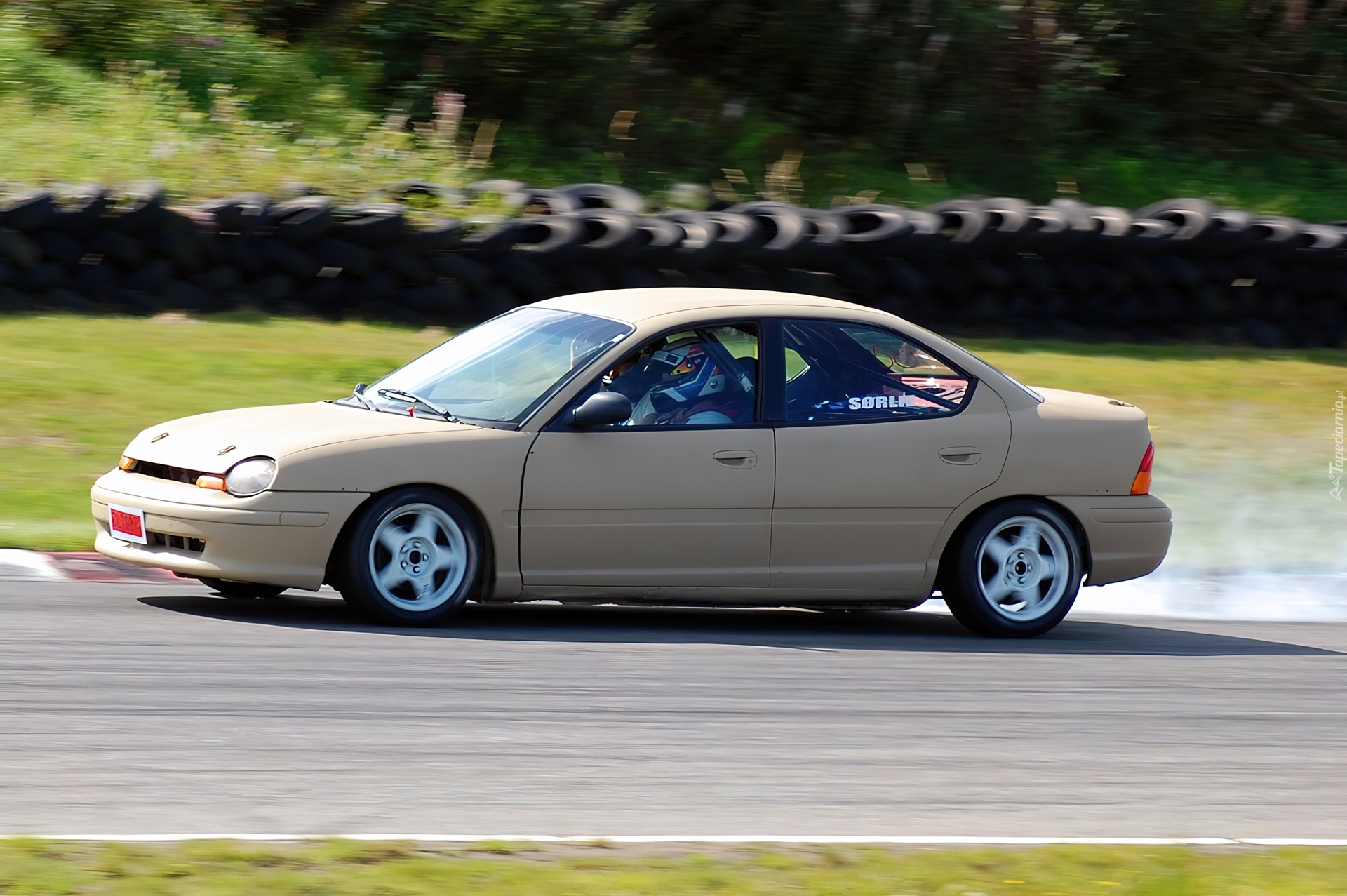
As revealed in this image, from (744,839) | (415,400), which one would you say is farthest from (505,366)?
(744,839)

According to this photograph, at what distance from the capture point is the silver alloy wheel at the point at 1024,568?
26.3 ft

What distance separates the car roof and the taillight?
1.45 m

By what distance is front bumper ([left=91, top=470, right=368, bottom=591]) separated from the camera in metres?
6.91

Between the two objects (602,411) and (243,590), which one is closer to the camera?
(602,411)

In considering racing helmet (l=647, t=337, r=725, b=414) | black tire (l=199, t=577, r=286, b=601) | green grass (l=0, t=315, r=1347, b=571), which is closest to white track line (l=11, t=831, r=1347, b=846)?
racing helmet (l=647, t=337, r=725, b=414)

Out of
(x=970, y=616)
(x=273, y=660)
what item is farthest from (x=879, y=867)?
(x=970, y=616)

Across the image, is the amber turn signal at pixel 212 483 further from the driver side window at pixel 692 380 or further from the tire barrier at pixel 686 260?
the tire barrier at pixel 686 260

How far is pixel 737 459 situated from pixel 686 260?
7286 millimetres

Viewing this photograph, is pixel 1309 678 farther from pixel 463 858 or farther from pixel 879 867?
pixel 463 858

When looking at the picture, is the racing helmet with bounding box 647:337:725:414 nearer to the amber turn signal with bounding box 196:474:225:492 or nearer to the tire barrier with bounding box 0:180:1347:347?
the amber turn signal with bounding box 196:474:225:492

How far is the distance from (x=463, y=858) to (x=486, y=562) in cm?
297

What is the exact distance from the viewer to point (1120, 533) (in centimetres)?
817

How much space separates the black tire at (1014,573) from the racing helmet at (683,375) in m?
1.36
